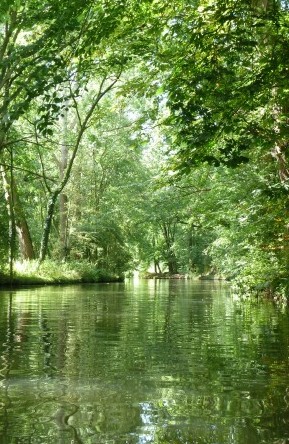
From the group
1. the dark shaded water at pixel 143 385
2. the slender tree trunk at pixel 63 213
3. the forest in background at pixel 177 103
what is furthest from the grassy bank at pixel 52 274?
the dark shaded water at pixel 143 385

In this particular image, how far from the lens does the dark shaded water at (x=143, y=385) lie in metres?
2.85

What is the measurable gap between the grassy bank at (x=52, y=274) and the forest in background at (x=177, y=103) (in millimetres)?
131

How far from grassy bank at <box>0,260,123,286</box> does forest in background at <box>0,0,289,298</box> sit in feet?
0.43

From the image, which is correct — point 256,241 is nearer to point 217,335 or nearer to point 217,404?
point 217,335

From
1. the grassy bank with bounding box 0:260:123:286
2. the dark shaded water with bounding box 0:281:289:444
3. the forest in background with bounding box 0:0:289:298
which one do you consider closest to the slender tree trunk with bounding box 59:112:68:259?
the forest in background with bounding box 0:0:289:298

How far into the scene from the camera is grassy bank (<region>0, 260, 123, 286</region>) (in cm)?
2252

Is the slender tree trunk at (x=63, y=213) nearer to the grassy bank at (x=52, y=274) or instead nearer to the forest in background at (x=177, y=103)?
the forest in background at (x=177, y=103)

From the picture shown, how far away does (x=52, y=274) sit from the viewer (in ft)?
87.5

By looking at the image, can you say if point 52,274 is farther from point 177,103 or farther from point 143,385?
point 143,385

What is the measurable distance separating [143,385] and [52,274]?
2322 cm

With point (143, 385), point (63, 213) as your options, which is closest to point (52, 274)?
point (63, 213)

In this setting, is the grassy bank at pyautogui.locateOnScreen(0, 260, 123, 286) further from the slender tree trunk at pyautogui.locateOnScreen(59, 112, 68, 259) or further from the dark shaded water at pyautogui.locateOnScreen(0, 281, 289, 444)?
the dark shaded water at pyautogui.locateOnScreen(0, 281, 289, 444)

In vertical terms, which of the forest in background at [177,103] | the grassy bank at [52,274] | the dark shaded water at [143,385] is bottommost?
the dark shaded water at [143,385]

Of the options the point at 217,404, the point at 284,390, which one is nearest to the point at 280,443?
the point at 217,404
